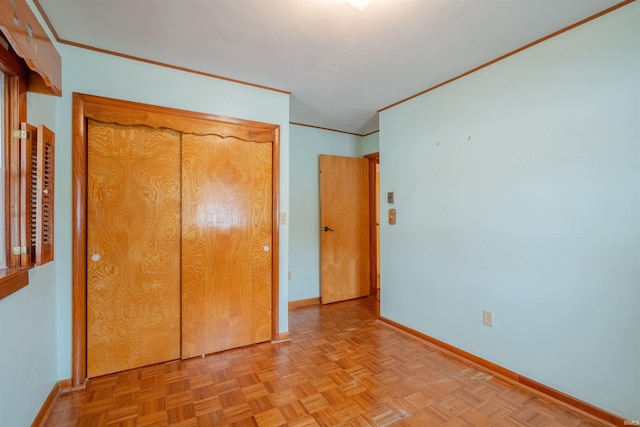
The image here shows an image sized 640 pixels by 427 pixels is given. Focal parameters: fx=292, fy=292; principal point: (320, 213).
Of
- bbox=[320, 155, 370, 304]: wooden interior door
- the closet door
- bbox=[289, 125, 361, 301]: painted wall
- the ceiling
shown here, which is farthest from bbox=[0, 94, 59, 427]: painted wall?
bbox=[320, 155, 370, 304]: wooden interior door

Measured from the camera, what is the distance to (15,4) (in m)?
1.16

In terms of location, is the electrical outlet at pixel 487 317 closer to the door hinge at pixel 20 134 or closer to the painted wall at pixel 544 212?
the painted wall at pixel 544 212

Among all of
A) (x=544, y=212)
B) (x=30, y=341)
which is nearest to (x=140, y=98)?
(x=30, y=341)

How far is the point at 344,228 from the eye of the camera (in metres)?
4.11

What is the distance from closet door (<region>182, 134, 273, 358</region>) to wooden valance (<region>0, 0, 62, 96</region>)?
90cm

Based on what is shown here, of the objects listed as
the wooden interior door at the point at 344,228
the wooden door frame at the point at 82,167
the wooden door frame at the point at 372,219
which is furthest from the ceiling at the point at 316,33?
the wooden door frame at the point at 372,219

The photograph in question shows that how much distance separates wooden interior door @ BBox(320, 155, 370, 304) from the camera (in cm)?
397

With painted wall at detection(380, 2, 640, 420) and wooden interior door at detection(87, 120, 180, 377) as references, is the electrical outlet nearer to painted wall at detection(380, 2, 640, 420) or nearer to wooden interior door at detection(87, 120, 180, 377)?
painted wall at detection(380, 2, 640, 420)

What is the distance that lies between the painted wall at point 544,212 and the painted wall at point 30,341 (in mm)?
2875

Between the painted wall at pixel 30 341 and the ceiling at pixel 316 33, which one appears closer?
the painted wall at pixel 30 341

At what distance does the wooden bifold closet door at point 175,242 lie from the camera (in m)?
2.16

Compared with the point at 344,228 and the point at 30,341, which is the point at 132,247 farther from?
the point at 344,228

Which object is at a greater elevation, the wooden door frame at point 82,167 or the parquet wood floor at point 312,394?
the wooden door frame at point 82,167

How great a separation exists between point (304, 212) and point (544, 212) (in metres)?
2.62
